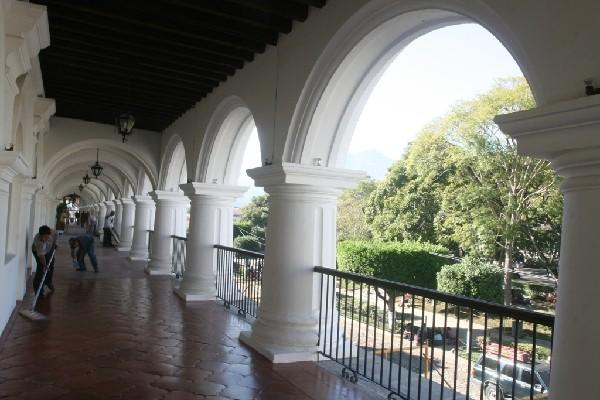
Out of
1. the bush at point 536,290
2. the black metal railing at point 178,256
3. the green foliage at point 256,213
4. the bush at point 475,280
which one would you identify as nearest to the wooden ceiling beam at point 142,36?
the black metal railing at point 178,256

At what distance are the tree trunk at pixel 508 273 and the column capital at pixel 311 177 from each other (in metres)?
17.0

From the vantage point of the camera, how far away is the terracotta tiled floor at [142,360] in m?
3.86

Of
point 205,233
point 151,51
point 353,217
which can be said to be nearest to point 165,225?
point 205,233

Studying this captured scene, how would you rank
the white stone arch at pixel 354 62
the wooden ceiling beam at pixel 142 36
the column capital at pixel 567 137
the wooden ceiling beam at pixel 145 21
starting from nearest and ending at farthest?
the column capital at pixel 567 137, the white stone arch at pixel 354 62, the wooden ceiling beam at pixel 145 21, the wooden ceiling beam at pixel 142 36

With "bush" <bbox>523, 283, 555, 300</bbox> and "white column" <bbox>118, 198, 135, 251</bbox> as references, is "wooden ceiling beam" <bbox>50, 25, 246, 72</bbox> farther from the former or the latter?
"bush" <bbox>523, 283, 555, 300</bbox>

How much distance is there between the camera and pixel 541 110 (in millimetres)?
2273

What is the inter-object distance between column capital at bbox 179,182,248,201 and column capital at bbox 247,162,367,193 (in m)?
3.02

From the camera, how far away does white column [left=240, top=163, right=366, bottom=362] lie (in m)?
4.96

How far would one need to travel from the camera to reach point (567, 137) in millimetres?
2174

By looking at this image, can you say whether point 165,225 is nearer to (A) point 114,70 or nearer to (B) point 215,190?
(B) point 215,190

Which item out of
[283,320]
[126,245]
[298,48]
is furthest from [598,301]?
[126,245]

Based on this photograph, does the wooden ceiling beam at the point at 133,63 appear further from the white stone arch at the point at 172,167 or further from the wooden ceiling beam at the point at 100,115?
the white stone arch at the point at 172,167

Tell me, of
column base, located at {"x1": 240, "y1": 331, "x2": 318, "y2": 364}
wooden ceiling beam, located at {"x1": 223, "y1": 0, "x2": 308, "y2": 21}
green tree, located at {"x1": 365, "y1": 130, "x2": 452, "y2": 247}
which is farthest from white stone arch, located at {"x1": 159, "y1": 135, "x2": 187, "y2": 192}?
green tree, located at {"x1": 365, "y1": 130, "x2": 452, "y2": 247}

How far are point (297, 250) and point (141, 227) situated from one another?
11198 millimetres
